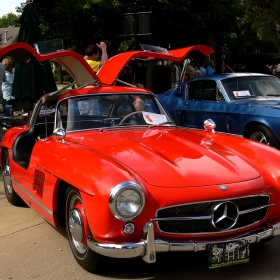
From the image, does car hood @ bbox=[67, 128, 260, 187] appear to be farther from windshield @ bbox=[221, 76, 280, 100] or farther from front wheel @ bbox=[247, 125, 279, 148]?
windshield @ bbox=[221, 76, 280, 100]

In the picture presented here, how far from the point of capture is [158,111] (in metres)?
5.34

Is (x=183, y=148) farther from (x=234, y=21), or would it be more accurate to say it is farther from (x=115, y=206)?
(x=234, y=21)

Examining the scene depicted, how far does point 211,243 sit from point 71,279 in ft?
3.59

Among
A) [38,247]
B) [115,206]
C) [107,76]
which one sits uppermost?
[107,76]

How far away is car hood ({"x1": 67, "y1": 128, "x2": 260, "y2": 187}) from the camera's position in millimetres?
3635

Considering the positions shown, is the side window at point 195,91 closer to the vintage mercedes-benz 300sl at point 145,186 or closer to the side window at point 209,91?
the side window at point 209,91

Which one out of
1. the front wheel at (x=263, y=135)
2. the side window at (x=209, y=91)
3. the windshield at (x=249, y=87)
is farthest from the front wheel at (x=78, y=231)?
the side window at (x=209, y=91)

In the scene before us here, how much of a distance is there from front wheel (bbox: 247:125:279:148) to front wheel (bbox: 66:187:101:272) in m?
4.40

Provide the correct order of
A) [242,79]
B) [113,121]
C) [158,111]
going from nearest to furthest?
1. [113,121]
2. [158,111]
3. [242,79]

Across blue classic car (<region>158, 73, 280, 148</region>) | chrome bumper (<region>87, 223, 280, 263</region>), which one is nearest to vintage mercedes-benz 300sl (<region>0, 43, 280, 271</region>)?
chrome bumper (<region>87, 223, 280, 263</region>)

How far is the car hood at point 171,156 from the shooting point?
363 centimetres

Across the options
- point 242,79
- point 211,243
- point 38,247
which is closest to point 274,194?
point 211,243

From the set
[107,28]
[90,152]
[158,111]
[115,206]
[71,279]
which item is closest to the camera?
[115,206]

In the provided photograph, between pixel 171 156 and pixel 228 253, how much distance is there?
931 millimetres
